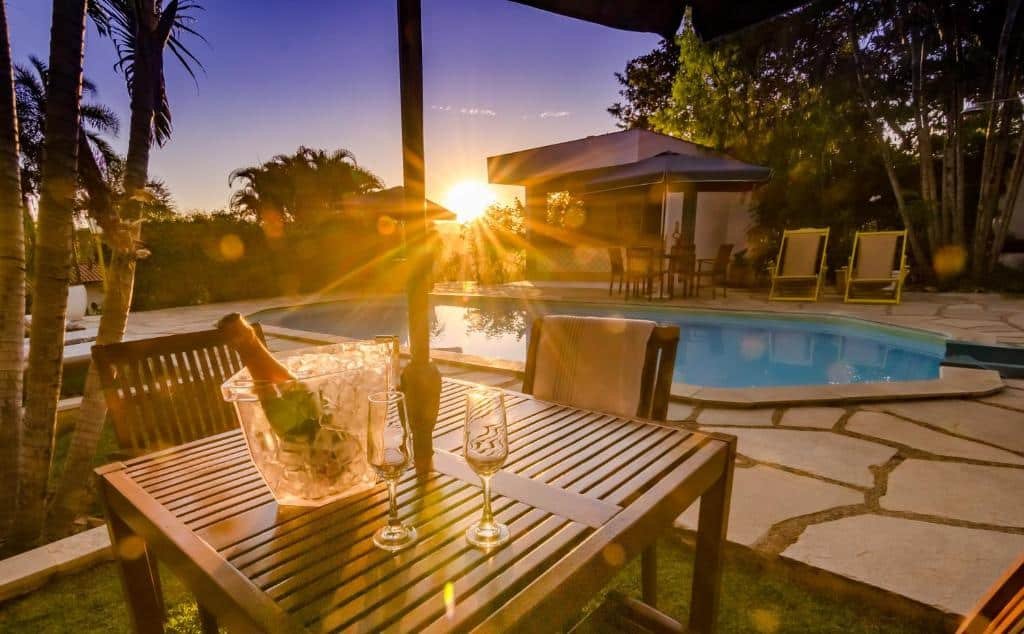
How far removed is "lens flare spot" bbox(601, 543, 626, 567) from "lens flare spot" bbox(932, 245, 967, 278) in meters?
10.4

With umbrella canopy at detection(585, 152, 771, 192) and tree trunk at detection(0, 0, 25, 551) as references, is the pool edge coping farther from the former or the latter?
umbrella canopy at detection(585, 152, 771, 192)

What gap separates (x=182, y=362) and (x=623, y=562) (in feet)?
4.86

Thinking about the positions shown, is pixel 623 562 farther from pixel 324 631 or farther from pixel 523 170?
pixel 523 170

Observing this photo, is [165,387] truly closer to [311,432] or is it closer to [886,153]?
[311,432]

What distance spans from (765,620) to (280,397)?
1.52 m

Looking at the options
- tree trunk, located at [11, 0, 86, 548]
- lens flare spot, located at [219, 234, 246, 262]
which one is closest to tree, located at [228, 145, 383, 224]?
lens flare spot, located at [219, 234, 246, 262]

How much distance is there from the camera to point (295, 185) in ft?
57.4

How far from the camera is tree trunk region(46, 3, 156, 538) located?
1922mm

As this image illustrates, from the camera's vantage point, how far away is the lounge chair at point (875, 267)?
716 centimetres

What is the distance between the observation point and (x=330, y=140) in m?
17.7

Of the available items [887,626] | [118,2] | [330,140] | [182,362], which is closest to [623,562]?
[887,626]

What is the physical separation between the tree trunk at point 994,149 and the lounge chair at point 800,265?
97.7 inches

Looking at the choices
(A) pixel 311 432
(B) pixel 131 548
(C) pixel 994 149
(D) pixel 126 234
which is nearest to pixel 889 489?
(A) pixel 311 432

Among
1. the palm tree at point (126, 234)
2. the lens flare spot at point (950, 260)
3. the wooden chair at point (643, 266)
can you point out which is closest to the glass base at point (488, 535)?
the palm tree at point (126, 234)
